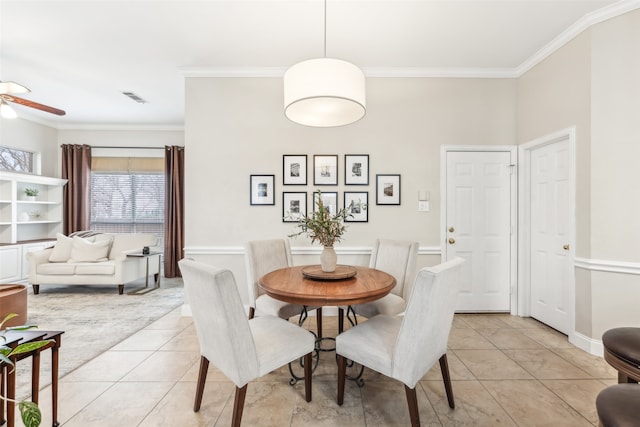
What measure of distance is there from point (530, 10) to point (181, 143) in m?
5.49

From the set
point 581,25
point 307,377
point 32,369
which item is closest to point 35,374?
point 32,369

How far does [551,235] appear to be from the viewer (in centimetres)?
305

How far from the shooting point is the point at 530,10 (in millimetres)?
2461

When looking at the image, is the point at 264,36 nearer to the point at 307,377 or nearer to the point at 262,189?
the point at 262,189

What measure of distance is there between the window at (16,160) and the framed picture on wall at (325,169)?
5.48 m

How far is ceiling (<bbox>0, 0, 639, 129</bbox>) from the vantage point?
2.44 metres

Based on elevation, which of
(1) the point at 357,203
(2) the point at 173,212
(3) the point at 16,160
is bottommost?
(2) the point at 173,212

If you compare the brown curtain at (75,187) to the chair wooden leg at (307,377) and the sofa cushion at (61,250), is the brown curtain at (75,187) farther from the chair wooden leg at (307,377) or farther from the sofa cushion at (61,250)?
the chair wooden leg at (307,377)

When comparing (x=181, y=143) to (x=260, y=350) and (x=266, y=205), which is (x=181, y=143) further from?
(x=260, y=350)

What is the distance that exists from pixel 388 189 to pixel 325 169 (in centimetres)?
78

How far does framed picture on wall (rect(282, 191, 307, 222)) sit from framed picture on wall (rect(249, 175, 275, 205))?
15 centimetres

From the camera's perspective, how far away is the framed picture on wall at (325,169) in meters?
3.44

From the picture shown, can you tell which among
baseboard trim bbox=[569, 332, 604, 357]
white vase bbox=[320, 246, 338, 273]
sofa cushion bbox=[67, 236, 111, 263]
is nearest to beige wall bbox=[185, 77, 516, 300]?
white vase bbox=[320, 246, 338, 273]

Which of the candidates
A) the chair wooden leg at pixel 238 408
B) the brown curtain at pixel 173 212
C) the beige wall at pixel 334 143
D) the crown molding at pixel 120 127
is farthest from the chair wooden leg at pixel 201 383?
the crown molding at pixel 120 127
